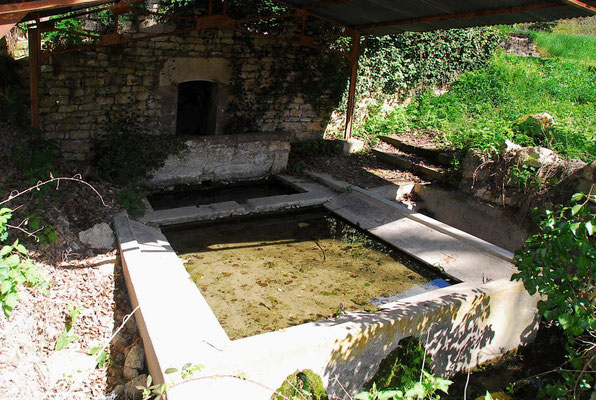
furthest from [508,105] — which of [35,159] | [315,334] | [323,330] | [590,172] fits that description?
[35,159]

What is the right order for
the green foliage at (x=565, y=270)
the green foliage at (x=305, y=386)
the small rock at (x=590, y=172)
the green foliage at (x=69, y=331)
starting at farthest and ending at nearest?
the small rock at (x=590, y=172)
the green foliage at (x=69, y=331)
the green foliage at (x=305, y=386)
the green foliage at (x=565, y=270)

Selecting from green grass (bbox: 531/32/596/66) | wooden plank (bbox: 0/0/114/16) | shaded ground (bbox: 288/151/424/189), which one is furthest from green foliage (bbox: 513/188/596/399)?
green grass (bbox: 531/32/596/66)

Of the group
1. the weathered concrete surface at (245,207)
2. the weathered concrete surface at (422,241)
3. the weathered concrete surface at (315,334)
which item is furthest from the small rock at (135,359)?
the weathered concrete surface at (422,241)

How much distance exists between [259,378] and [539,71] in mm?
11437

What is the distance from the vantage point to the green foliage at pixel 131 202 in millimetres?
6410

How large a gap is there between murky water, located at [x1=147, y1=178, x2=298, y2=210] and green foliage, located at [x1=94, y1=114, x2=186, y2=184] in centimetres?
48

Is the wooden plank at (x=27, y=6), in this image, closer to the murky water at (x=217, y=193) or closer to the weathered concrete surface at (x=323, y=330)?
the weathered concrete surface at (x=323, y=330)

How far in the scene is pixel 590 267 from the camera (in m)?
3.01

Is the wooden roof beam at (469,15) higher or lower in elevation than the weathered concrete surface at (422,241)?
higher

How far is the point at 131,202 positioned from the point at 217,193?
179cm

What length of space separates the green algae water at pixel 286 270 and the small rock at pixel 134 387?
914mm

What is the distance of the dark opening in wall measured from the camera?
31.2ft

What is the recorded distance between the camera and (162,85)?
27.2 ft

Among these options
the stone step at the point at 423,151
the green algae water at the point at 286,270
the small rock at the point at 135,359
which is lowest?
the small rock at the point at 135,359
